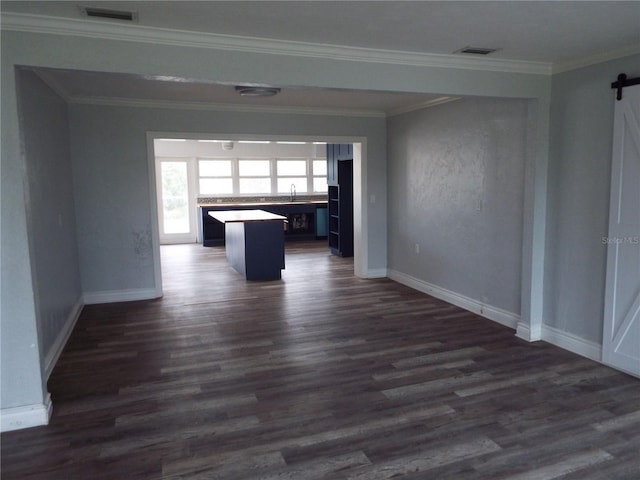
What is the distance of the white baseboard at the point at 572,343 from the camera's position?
12.2 feet

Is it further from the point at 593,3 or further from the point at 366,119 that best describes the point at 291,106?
the point at 593,3

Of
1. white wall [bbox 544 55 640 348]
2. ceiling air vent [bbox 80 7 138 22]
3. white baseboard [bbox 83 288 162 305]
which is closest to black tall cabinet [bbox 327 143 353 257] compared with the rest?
white baseboard [bbox 83 288 162 305]

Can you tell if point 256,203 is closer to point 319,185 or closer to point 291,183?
point 291,183

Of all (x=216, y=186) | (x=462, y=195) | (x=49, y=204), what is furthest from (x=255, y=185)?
(x=49, y=204)

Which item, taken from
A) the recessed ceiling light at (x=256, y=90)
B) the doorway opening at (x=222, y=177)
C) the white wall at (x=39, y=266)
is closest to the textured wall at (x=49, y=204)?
the white wall at (x=39, y=266)

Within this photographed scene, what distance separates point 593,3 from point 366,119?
413 cm

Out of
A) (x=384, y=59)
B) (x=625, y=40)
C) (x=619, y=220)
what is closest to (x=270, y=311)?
(x=384, y=59)

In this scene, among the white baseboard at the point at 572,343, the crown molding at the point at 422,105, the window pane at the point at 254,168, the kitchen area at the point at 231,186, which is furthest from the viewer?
the window pane at the point at 254,168

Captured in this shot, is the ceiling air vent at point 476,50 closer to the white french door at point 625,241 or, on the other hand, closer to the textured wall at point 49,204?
the white french door at point 625,241

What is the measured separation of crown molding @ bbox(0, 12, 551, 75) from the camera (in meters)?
2.64

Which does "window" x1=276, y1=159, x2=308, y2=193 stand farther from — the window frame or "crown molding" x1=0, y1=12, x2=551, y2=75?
"crown molding" x1=0, y1=12, x2=551, y2=75

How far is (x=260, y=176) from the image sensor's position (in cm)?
1120

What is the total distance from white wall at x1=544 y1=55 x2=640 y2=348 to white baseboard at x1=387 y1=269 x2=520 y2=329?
1.65 ft

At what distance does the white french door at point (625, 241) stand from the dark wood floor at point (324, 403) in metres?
0.23
